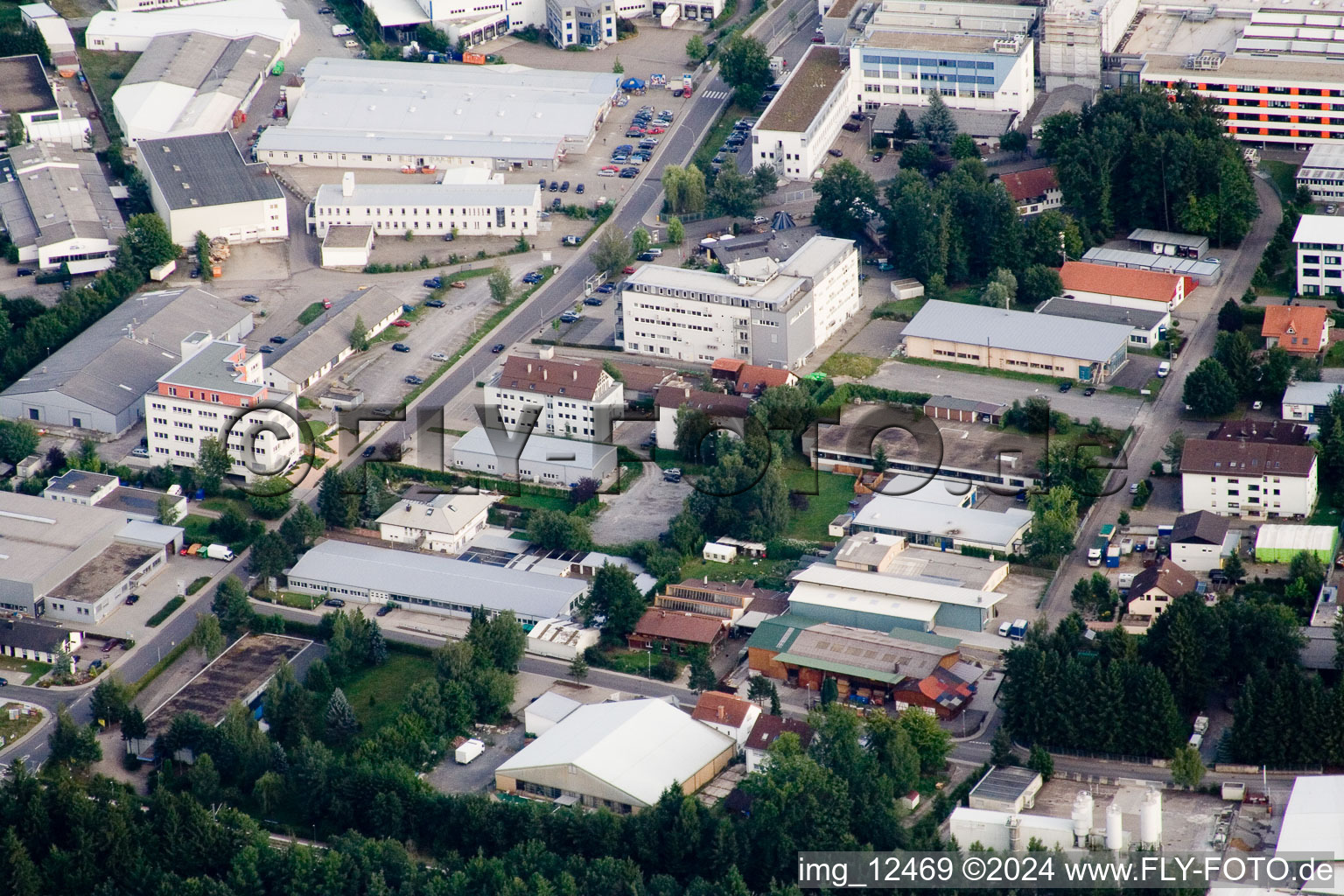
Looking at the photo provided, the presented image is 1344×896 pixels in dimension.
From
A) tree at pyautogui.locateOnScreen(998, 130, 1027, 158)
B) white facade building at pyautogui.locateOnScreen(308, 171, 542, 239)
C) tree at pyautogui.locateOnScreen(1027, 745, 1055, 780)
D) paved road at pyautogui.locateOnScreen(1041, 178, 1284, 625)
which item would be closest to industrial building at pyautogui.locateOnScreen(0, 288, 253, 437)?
white facade building at pyautogui.locateOnScreen(308, 171, 542, 239)

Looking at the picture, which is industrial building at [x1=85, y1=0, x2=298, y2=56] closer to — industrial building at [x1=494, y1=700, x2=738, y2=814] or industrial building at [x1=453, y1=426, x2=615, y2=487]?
industrial building at [x1=453, y1=426, x2=615, y2=487]

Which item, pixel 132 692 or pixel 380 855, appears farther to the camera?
pixel 132 692

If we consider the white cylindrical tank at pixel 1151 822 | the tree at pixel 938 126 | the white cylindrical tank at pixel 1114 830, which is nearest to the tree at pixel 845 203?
the tree at pixel 938 126

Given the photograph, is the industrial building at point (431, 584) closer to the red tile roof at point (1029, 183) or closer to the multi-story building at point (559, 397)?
the multi-story building at point (559, 397)

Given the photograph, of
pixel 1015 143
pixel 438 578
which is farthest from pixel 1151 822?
pixel 1015 143

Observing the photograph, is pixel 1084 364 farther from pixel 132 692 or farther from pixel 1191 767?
pixel 132 692

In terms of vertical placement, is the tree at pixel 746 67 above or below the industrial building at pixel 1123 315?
above

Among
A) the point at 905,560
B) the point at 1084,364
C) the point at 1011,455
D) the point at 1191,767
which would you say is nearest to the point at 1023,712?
the point at 1191,767
